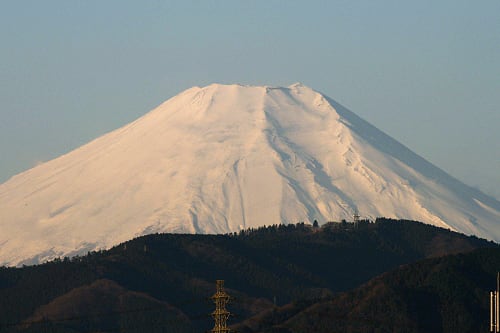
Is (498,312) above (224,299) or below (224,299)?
below

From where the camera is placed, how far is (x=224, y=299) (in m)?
115

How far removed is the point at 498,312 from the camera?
9712 centimetres

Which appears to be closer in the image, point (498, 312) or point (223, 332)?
point (498, 312)

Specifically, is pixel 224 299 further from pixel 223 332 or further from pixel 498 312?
pixel 498 312

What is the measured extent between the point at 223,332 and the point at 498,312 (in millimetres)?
25140

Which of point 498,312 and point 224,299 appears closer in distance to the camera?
point 498,312

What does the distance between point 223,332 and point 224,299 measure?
2606mm

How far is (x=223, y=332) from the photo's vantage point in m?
116

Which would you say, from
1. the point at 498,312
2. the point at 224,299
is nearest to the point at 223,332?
the point at 224,299
